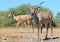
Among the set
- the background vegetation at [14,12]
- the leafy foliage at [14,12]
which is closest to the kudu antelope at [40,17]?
the background vegetation at [14,12]

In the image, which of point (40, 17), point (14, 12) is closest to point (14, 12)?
point (14, 12)

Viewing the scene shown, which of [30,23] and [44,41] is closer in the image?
[44,41]

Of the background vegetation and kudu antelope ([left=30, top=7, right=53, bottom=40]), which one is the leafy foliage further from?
kudu antelope ([left=30, top=7, right=53, bottom=40])

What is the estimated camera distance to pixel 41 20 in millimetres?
18016

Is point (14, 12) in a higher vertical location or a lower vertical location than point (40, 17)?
lower

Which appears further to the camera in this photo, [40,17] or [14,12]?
[14,12]

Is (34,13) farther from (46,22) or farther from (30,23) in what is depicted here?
(30,23)

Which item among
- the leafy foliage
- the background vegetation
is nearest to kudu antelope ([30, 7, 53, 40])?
the background vegetation

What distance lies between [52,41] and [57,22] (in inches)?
871

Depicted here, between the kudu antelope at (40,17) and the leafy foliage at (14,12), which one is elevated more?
the kudu antelope at (40,17)

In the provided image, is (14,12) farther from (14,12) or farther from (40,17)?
(40,17)

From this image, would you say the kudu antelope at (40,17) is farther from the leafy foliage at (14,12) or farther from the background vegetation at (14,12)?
the leafy foliage at (14,12)

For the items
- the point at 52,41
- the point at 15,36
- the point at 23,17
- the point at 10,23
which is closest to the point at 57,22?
the point at 10,23

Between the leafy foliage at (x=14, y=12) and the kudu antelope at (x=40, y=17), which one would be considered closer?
the kudu antelope at (x=40, y=17)
